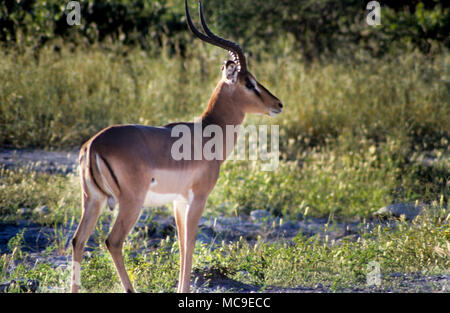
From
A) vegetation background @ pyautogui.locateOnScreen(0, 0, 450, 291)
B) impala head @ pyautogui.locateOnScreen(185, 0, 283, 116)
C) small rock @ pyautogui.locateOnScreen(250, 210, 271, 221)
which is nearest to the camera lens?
impala head @ pyautogui.locateOnScreen(185, 0, 283, 116)

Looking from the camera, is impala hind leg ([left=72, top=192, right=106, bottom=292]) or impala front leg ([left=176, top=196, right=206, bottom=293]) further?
impala front leg ([left=176, top=196, right=206, bottom=293])

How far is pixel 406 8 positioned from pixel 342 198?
301 inches

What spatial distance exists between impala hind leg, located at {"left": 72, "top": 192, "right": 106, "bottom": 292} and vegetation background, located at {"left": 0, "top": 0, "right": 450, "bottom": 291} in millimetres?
624

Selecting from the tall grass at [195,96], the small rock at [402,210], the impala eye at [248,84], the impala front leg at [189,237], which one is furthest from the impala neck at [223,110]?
the tall grass at [195,96]

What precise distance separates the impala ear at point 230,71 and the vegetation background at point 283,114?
1481mm

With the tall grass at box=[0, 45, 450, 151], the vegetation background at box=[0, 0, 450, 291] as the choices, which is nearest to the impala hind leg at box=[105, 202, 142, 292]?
the vegetation background at box=[0, 0, 450, 291]

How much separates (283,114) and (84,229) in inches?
244

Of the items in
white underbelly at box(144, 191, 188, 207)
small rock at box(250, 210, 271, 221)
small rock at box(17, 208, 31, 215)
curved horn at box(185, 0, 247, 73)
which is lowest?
small rock at box(250, 210, 271, 221)

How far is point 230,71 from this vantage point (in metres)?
4.93

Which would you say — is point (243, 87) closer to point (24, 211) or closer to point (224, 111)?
point (224, 111)

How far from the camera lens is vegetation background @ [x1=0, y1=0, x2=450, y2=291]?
17.3 ft

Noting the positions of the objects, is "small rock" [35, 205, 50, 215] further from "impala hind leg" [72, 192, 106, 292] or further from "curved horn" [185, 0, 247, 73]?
"curved horn" [185, 0, 247, 73]

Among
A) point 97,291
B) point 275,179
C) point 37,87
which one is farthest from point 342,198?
point 37,87

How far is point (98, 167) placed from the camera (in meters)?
4.05
